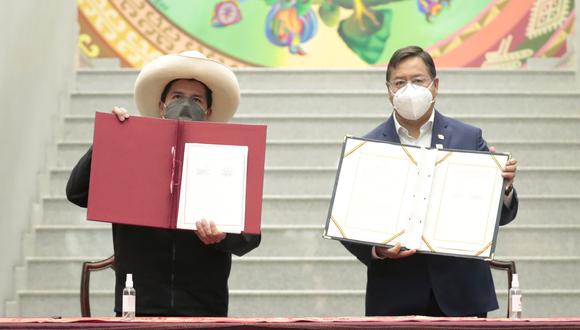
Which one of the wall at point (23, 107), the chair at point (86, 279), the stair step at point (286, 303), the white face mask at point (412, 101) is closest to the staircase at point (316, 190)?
the stair step at point (286, 303)

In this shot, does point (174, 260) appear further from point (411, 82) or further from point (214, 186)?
point (411, 82)

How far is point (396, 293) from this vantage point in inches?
122

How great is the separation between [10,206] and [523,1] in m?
3.87

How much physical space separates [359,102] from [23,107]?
2.00 metres

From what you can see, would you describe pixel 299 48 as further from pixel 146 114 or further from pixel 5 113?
pixel 146 114

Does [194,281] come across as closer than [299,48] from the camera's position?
Yes

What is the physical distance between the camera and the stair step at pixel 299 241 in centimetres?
544

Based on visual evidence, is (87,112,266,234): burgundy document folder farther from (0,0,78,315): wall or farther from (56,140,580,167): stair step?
(56,140,580,167): stair step

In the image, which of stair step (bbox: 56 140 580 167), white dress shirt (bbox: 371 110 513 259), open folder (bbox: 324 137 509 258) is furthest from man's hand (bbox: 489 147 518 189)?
stair step (bbox: 56 140 580 167)

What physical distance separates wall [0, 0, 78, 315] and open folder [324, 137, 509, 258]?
97.3 inches

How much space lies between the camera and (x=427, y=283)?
3.09m

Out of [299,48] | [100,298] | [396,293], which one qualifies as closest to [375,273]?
[396,293]

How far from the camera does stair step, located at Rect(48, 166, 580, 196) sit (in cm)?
577

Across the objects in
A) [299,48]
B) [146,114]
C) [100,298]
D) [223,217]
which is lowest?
[100,298]
